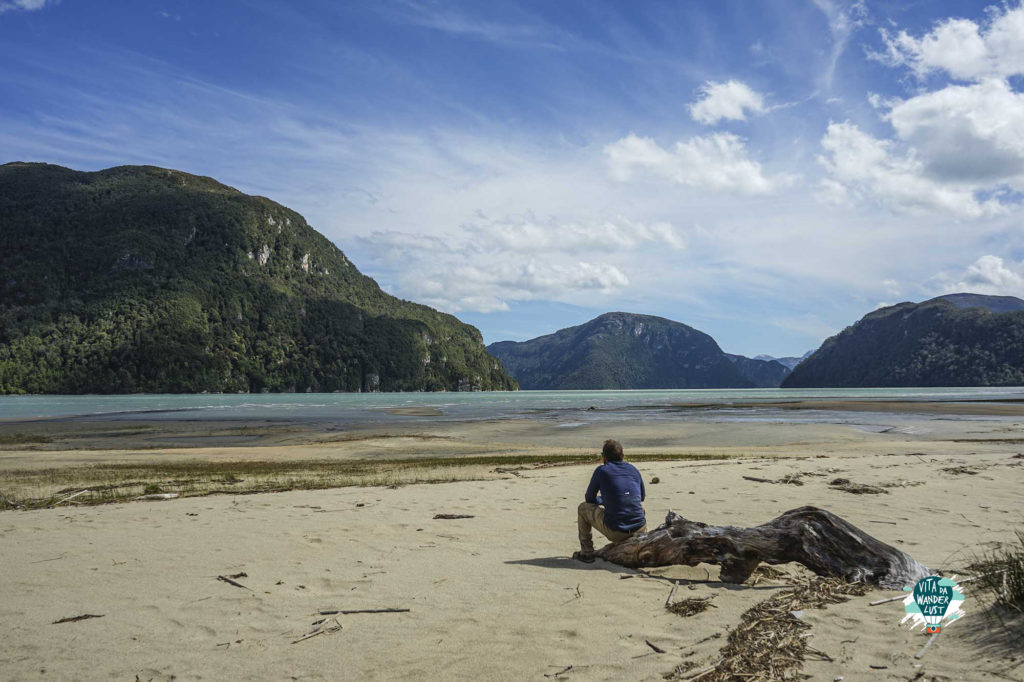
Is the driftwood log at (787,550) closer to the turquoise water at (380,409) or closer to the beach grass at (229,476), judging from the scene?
the beach grass at (229,476)

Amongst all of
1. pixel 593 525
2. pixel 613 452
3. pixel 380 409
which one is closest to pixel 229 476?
pixel 593 525

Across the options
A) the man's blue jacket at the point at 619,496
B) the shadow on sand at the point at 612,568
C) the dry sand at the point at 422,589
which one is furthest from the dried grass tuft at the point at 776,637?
the man's blue jacket at the point at 619,496

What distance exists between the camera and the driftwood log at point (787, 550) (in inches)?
263

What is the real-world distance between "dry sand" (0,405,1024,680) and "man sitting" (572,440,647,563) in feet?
1.38

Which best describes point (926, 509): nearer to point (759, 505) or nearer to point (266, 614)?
point (759, 505)

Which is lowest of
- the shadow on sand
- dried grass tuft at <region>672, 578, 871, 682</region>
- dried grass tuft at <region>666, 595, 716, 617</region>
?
the shadow on sand

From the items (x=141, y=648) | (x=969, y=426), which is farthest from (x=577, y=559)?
(x=969, y=426)

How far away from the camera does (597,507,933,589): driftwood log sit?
6.68m

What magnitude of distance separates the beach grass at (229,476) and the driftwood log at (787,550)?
33.4 ft

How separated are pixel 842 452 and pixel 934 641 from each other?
80.4ft

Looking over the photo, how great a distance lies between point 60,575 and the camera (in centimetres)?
744

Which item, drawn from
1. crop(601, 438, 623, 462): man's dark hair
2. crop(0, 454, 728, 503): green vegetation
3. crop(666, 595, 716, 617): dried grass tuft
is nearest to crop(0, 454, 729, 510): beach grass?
crop(0, 454, 728, 503): green vegetation

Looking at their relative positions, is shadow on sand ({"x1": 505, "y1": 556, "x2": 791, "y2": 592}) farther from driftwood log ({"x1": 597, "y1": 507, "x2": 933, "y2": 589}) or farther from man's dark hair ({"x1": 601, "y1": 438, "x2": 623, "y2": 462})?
man's dark hair ({"x1": 601, "y1": 438, "x2": 623, "y2": 462})

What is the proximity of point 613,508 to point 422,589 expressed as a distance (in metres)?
2.83
